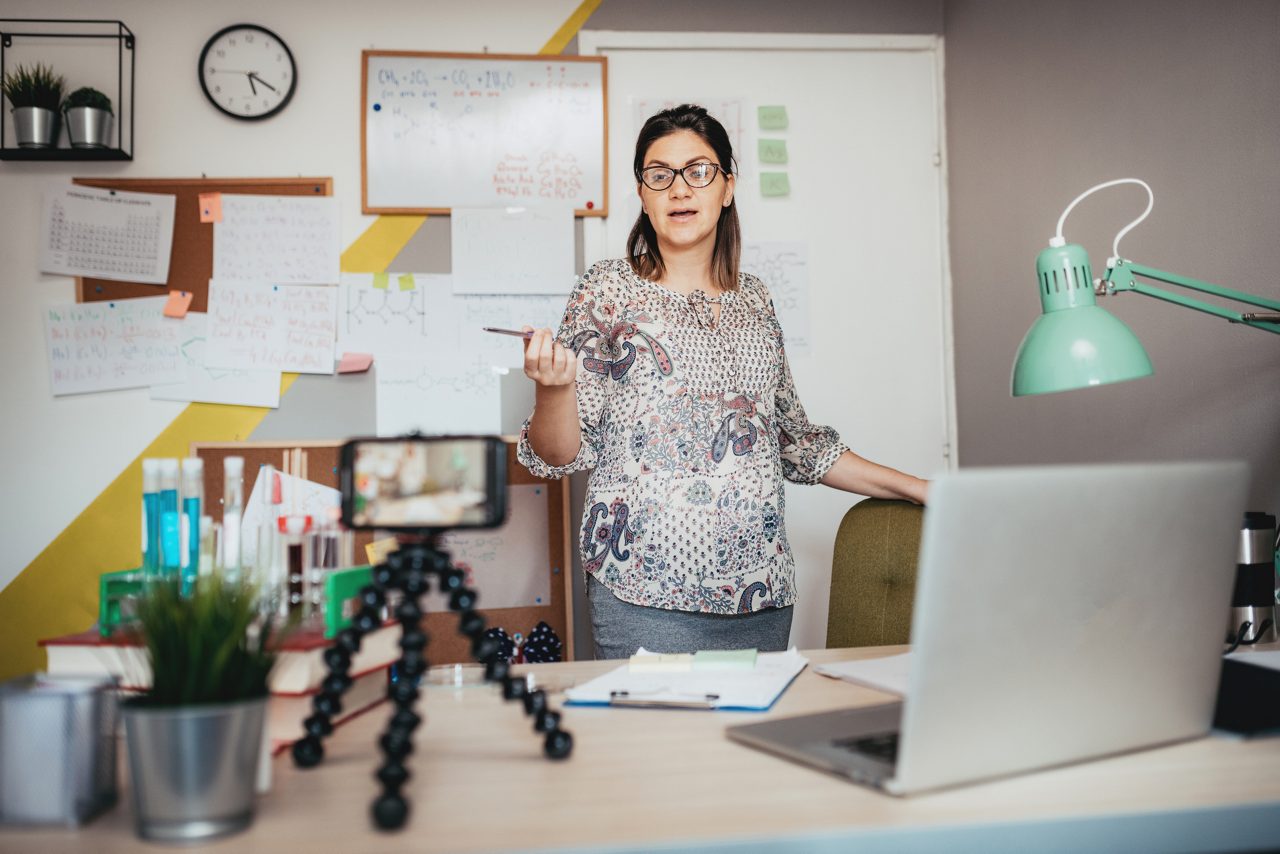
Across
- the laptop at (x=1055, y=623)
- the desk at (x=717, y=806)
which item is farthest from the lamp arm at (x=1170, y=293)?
the desk at (x=717, y=806)

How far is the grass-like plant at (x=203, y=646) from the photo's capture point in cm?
76

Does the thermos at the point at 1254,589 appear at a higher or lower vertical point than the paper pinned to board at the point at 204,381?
lower

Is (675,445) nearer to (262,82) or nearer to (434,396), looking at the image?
(434,396)

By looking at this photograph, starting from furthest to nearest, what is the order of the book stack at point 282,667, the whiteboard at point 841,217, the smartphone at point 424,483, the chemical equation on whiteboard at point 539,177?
the whiteboard at point 841,217, the chemical equation on whiteboard at point 539,177, the book stack at point 282,667, the smartphone at point 424,483

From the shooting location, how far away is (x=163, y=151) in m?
2.88

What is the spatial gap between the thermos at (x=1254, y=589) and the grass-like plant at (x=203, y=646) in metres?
1.43

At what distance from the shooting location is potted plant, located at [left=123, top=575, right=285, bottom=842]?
2.43 ft

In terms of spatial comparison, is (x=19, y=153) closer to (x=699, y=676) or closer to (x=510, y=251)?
(x=510, y=251)

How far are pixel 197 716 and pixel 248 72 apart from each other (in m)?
2.64

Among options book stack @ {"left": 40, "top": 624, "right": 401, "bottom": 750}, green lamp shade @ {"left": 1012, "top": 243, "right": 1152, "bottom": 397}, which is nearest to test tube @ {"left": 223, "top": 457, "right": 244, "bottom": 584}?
book stack @ {"left": 40, "top": 624, "right": 401, "bottom": 750}

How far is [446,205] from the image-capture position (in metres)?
2.93

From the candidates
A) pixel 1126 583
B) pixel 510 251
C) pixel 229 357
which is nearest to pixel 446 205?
pixel 510 251

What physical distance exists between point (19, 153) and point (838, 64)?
2.44 meters

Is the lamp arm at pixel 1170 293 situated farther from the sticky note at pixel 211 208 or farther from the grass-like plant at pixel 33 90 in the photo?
the grass-like plant at pixel 33 90
